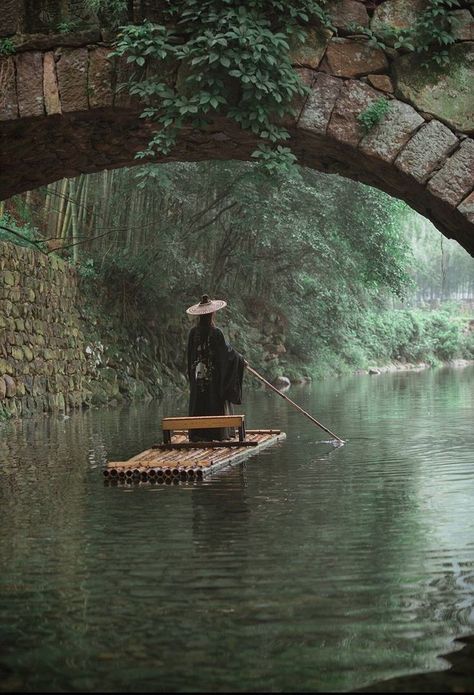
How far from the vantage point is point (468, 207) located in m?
7.43

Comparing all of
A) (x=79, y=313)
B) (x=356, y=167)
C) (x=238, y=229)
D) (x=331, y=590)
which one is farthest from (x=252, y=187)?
(x=331, y=590)

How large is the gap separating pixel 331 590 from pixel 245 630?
718mm

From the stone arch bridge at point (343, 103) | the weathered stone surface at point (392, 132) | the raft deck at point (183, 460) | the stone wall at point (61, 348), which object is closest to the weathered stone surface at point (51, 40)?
the stone arch bridge at point (343, 103)

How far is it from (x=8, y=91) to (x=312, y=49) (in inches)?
96.0

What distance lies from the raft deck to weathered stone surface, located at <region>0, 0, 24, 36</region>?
367 centimetres

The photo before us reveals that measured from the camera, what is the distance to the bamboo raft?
8430 millimetres

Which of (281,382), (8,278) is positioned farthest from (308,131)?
(281,382)

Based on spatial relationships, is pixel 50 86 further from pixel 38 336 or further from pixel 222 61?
pixel 38 336

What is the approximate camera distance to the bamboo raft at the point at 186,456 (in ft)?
27.7

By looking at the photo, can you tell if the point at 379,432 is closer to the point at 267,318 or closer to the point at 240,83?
the point at 240,83

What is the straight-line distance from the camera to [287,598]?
453 centimetres

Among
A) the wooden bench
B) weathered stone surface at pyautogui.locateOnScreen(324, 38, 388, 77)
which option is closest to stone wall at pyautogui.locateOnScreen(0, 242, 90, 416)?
the wooden bench

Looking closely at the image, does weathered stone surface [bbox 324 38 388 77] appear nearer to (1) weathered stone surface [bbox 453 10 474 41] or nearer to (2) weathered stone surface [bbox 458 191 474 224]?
(1) weathered stone surface [bbox 453 10 474 41]

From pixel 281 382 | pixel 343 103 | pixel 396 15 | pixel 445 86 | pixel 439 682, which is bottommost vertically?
pixel 439 682
